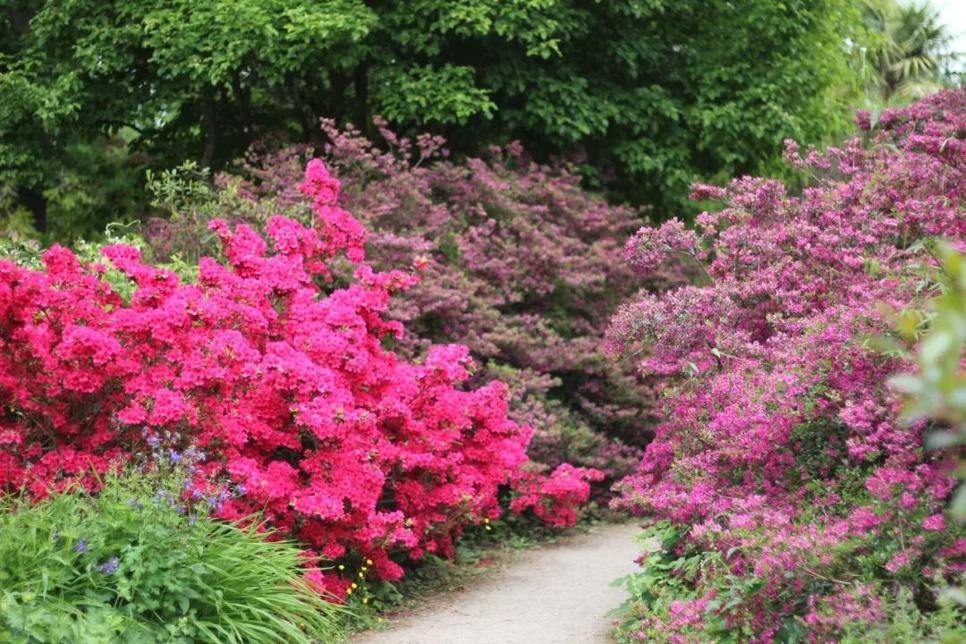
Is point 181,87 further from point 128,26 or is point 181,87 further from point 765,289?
point 765,289

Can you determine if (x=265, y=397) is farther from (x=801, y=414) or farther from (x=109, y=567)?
(x=801, y=414)

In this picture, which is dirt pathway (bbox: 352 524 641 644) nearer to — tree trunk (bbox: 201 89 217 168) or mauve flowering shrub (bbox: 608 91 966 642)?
mauve flowering shrub (bbox: 608 91 966 642)

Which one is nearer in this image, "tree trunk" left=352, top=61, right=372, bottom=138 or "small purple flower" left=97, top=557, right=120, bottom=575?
"small purple flower" left=97, top=557, right=120, bottom=575

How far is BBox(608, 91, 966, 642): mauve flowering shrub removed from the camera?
4027mm

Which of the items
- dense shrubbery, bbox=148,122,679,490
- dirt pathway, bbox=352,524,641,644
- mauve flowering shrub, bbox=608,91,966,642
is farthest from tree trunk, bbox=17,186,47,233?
mauve flowering shrub, bbox=608,91,966,642

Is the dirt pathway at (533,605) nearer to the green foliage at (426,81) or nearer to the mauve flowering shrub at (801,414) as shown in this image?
the mauve flowering shrub at (801,414)

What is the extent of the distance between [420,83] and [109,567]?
732 cm

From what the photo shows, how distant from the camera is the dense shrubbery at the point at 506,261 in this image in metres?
8.96

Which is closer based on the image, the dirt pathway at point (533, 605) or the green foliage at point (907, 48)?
the dirt pathway at point (533, 605)

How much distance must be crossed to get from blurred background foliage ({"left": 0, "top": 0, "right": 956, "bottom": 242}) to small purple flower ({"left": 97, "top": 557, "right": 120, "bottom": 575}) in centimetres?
681

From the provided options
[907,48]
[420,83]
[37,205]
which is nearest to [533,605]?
[420,83]

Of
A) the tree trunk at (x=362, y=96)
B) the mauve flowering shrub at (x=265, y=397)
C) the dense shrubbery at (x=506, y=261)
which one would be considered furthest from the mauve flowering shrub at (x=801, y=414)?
the tree trunk at (x=362, y=96)

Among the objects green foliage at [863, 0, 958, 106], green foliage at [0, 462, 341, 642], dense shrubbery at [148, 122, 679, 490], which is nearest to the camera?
green foliage at [0, 462, 341, 642]

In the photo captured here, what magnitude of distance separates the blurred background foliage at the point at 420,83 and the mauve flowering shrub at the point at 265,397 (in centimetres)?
419
